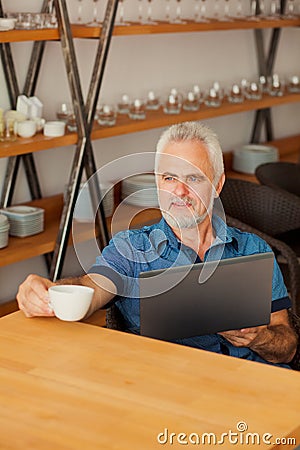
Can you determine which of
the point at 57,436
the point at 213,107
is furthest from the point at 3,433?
the point at 213,107

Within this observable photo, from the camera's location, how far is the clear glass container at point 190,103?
4.66 meters

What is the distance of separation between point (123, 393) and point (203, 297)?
1.34 feet

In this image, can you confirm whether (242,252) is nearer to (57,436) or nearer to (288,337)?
(288,337)

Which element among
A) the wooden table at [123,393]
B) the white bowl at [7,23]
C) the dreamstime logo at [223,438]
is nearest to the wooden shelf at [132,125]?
the white bowl at [7,23]

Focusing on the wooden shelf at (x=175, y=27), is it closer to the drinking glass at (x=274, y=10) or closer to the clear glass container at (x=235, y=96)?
the drinking glass at (x=274, y=10)

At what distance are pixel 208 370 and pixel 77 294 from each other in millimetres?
377

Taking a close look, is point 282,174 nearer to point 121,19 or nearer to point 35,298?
point 121,19

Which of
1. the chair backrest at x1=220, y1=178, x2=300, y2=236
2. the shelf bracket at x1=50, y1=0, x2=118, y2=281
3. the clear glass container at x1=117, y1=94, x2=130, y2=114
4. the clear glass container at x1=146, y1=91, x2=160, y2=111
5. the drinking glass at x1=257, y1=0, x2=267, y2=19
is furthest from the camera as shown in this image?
the drinking glass at x1=257, y1=0, x2=267, y2=19

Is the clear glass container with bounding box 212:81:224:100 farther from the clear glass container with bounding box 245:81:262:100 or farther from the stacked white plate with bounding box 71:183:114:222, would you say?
the stacked white plate with bounding box 71:183:114:222

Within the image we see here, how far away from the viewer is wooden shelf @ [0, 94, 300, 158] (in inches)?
141

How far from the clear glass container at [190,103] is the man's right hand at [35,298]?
2.65 m

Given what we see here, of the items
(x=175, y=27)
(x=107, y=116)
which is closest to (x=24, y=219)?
(x=107, y=116)

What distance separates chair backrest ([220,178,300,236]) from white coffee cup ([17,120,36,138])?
0.91m

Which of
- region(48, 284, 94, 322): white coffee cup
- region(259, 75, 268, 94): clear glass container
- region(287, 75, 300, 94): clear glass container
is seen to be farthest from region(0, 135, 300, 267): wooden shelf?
region(287, 75, 300, 94): clear glass container
